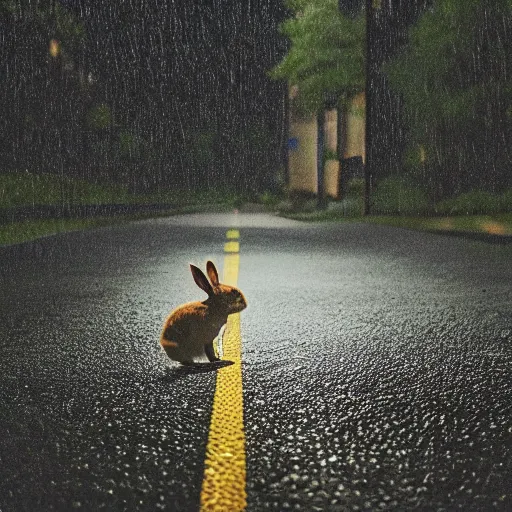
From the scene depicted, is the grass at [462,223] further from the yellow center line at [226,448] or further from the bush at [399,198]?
the yellow center line at [226,448]

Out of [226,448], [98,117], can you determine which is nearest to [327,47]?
[98,117]

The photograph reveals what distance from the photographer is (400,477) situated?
2.92 meters

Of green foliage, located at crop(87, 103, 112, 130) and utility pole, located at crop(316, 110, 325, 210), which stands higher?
green foliage, located at crop(87, 103, 112, 130)

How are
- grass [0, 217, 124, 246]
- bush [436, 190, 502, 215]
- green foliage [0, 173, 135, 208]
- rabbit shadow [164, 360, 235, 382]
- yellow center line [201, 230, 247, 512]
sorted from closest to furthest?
yellow center line [201, 230, 247, 512], rabbit shadow [164, 360, 235, 382], grass [0, 217, 124, 246], bush [436, 190, 502, 215], green foliage [0, 173, 135, 208]

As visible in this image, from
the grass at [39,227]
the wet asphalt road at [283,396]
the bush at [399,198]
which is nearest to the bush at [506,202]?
the bush at [399,198]

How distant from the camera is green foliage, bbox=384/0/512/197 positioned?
2505cm

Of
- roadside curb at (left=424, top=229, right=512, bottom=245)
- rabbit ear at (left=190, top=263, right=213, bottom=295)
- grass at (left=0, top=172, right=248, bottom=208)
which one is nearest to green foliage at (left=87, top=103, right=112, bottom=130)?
grass at (left=0, top=172, right=248, bottom=208)

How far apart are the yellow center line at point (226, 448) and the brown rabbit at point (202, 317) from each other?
0.96 ft

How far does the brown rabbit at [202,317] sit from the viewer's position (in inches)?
169

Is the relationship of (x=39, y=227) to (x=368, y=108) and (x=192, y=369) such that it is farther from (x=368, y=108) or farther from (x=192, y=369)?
(x=192, y=369)

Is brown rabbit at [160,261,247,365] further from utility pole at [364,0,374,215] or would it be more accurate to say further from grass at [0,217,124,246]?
utility pole at [364,0,374,215]

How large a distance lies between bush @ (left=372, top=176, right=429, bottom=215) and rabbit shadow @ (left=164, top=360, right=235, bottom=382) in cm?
2222

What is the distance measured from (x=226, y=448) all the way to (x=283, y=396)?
0.88 m

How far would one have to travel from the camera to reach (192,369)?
4.70 meters
